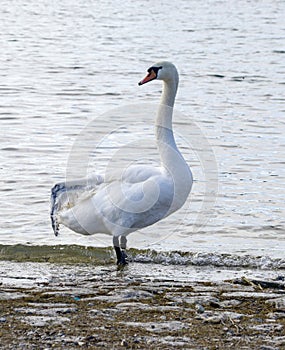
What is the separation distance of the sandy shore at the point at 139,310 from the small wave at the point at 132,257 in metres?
0.64

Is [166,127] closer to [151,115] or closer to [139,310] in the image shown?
[139,310]

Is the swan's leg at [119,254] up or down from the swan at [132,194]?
down

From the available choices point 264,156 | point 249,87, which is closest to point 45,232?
point 264,156

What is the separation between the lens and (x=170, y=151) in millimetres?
8703

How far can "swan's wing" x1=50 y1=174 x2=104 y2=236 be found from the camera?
349 inches

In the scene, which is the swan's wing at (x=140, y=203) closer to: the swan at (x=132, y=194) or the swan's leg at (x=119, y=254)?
the swan at (x=132, y=194)

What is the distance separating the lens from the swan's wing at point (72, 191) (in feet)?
29.1

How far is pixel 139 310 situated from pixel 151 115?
1199cm

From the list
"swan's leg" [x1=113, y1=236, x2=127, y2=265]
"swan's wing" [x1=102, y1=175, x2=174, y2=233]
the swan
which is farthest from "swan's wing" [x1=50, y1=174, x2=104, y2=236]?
"swan's leg" [x1=113, y1=236, x2=127, y2=265]

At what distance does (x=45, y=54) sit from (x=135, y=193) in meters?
20.1

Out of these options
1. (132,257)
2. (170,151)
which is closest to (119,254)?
(132,257)

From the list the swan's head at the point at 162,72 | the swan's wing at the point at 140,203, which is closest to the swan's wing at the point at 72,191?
the swan's wing at the point at 140,203

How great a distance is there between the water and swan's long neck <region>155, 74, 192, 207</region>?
1546 millimetres

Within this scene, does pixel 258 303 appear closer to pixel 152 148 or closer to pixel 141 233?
pixel 141 233
